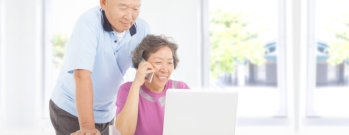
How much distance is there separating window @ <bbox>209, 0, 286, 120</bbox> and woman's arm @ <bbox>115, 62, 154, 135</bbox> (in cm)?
250

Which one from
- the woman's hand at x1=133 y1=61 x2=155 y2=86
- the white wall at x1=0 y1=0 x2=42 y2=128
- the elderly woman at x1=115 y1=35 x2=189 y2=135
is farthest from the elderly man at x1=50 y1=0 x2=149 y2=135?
the white wall at x1=0 y1=0 x2=42 y2=128

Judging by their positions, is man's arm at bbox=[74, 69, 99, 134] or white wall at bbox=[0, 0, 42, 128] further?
white wall at bbox=[0, 0, 42, 128]

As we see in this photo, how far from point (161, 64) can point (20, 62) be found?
99.6 inches

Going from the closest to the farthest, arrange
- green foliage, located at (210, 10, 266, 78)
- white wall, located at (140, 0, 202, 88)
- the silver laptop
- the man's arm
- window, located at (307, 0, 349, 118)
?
the silver laptop → the man's arm → white wall, located at (140, 0, 202, 88) → window, located at (307, 0, 349, 118) → green foliage, located at (210, 10, 266, 78)

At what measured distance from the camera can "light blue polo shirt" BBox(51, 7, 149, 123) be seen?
183cm

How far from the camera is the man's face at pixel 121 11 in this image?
1.90 meters

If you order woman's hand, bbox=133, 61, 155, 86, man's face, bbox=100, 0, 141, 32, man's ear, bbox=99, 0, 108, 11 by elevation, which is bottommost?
woman's hand, bbox=133, 61, 155, 86

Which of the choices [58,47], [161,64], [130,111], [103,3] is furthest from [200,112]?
[58,47]

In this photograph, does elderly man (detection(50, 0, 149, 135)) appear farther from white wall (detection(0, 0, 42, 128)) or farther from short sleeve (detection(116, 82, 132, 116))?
white wall (detection(0, 0, 42, 128))

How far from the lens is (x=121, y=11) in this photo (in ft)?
6.29

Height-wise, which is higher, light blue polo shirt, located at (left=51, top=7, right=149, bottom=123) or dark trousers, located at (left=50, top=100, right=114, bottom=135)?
light blue polo shirt, located at (left=51, top=7, right=149, bottom=123)

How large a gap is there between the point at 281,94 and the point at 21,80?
2918 millimetres

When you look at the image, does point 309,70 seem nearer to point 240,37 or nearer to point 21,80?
point 240,37

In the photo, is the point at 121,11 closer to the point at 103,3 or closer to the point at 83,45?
the point at 103,3
